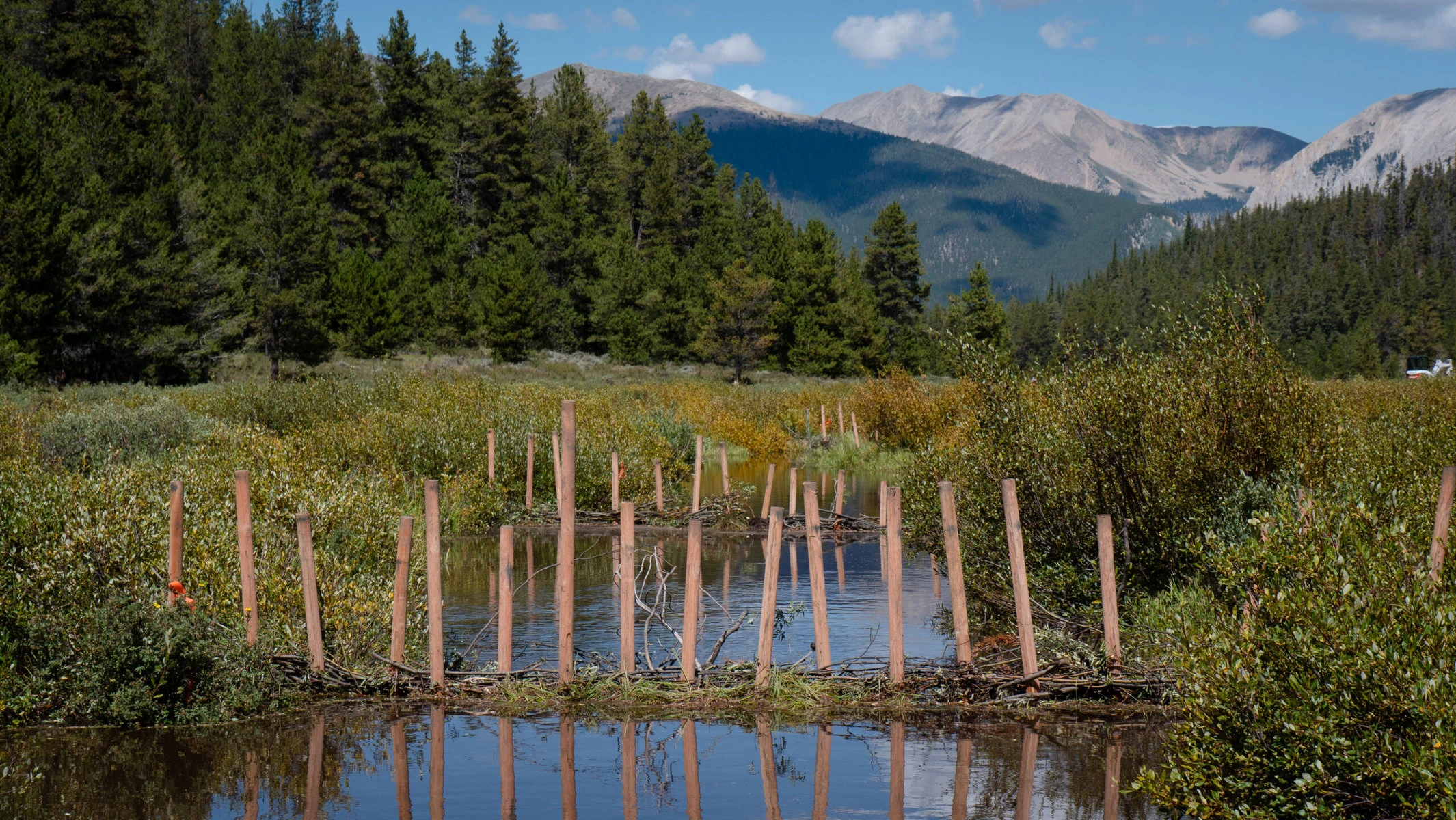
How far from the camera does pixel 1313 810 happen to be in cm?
937

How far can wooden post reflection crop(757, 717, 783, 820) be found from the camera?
12.8 m

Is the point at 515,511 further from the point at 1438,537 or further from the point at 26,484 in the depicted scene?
the point at 1438,537

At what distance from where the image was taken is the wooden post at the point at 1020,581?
566 inches

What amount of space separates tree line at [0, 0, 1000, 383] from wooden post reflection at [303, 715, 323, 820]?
3277cm

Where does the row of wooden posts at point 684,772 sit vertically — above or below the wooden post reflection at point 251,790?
below

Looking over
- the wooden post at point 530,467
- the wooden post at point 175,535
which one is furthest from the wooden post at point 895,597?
the wooden post at point 530,467

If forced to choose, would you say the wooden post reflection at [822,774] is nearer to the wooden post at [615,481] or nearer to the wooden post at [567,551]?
the wooden post at [567,551]

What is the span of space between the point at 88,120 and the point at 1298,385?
5437 cm

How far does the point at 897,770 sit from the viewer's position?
1371 cm

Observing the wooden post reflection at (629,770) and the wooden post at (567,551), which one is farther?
the wooden post at (567,551)

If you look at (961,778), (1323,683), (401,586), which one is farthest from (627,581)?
(1323,683)

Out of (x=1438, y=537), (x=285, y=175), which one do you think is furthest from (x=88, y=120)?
(x=1438, y=537)

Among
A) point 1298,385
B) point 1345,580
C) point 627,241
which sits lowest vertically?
point 1345,580

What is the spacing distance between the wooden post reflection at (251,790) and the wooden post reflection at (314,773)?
0.48 meters
